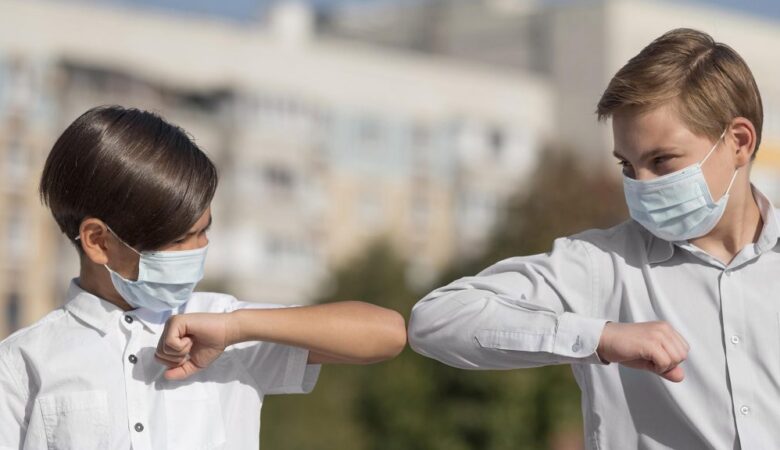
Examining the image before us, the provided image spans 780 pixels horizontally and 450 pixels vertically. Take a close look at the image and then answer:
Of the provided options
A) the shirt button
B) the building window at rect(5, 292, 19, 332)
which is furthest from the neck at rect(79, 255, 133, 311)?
the building window at rect(5, 292, 19, 332)

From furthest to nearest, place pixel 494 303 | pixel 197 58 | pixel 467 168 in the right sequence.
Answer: pixel 467 168 → pixel 197 58 → pixel 494 303

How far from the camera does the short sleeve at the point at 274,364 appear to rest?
4621 mm

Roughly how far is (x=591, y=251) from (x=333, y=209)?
4960 cm

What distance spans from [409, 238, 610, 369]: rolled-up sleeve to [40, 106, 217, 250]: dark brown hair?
67 cm

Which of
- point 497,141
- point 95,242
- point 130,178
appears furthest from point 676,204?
point 497,141

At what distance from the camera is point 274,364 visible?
4.64 meters

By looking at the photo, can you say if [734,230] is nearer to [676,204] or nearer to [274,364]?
[676,204]

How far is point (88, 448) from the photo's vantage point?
4434 millimetres

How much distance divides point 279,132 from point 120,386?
157 ft

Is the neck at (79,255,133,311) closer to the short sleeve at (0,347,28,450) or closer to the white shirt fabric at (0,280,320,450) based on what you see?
the white shirt fabric at (0,280,320,450)

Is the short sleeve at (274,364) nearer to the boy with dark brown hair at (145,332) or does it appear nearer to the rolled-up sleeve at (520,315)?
the boy with dark brown hair at (145,332)

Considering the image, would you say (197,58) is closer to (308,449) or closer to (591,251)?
(308,449)

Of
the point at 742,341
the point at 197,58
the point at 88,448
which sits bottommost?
the point at 197,58

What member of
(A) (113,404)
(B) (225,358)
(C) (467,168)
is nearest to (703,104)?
(B) (225,358)
